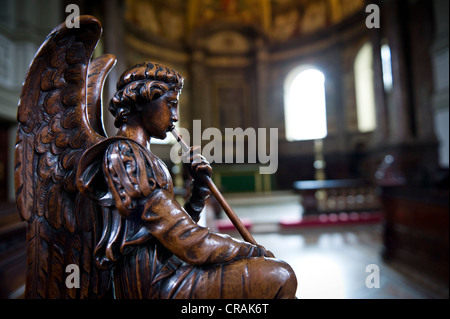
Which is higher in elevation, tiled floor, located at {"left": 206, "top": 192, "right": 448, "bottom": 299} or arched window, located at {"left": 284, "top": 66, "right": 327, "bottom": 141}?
arched window, located at {"left": 284, "top": 66, "right": 327, "bottom": 141}

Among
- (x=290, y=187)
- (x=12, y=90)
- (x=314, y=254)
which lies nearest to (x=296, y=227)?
(x=314, y=254)

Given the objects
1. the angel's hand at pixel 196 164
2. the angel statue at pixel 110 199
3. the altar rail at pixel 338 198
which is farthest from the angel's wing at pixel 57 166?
the altar rail at pixel 338 198

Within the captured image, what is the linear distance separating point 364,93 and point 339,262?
918 centimetres

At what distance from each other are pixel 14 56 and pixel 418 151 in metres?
8.44

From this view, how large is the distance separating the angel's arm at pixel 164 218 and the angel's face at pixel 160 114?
0.14m

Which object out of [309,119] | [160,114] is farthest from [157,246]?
[309,119]

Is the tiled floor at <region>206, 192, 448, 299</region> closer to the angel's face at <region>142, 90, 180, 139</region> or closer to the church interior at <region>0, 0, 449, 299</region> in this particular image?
the church interior at <region>0, 0, 449, 299</region>

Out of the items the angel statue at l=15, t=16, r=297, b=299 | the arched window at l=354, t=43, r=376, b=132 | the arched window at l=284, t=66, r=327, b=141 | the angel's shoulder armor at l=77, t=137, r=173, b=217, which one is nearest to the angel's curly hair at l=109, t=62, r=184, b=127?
the angel statue at l=15, t=16, r=297, b=299

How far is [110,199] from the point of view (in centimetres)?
76

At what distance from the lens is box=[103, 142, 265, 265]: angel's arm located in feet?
2.28

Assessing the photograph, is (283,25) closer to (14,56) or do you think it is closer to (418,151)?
(418,151)

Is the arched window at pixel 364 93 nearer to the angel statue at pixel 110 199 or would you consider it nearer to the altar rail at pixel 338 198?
the altar rail at pixel 338 198

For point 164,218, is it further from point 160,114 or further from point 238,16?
point 238,16

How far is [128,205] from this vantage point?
70 cm
